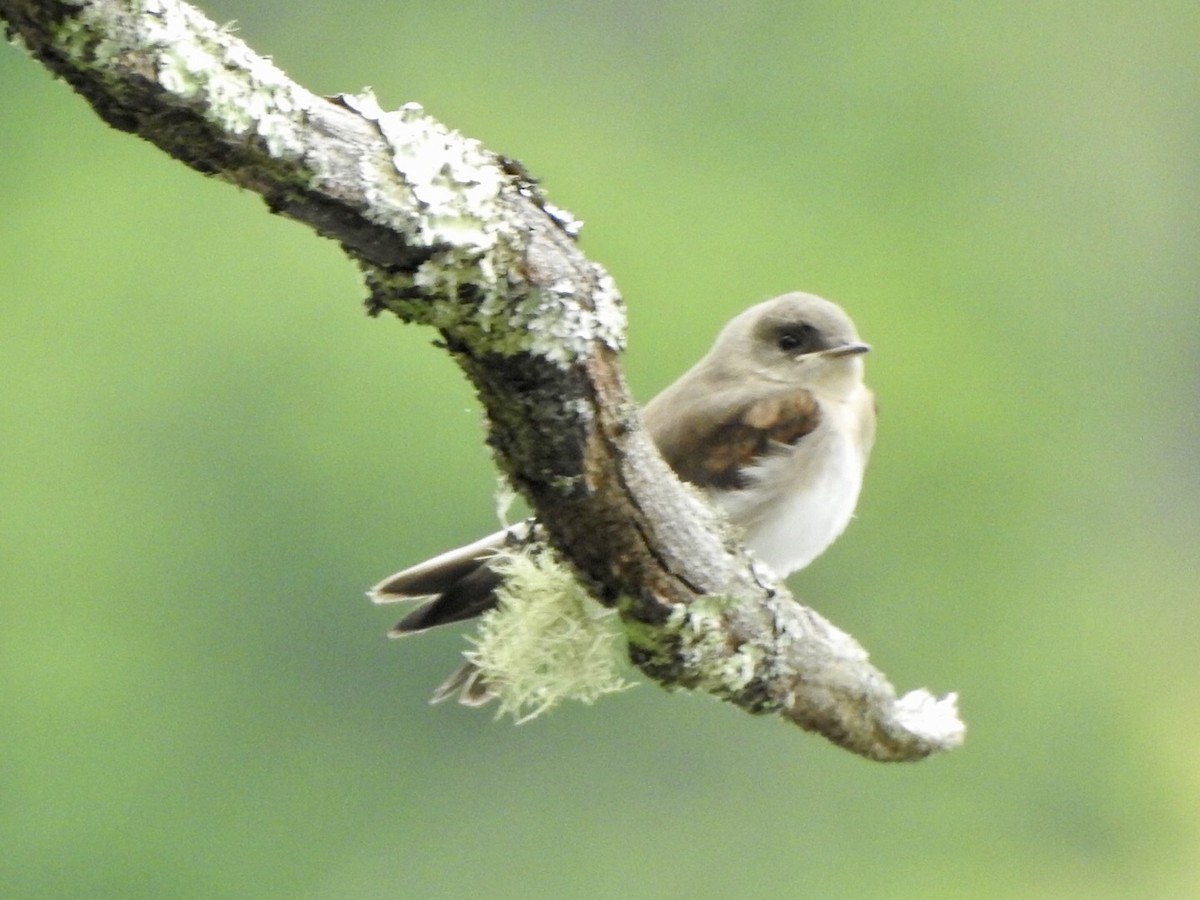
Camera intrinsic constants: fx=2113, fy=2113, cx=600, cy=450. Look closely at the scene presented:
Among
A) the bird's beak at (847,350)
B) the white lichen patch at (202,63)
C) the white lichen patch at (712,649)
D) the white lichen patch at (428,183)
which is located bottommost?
the white lichen patch at (202,63)

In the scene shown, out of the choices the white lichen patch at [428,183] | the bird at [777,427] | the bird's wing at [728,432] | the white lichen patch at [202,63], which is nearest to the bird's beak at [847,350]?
the bird at [777,427]

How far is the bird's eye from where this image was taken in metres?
3.35

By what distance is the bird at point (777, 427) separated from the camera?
120 inches

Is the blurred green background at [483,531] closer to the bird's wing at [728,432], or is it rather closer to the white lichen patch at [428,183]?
the bird's wing at [728,432]

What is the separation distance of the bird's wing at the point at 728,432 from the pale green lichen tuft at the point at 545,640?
2.14 feet

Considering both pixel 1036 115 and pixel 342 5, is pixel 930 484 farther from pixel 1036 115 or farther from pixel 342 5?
pixel 342 5

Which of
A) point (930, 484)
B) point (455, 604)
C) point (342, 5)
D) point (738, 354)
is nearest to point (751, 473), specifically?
point (738, 354)

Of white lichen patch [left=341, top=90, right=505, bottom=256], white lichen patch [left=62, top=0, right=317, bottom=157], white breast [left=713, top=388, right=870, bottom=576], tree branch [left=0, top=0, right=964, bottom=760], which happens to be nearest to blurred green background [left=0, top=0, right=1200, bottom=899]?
white breast [left=713, top=388, right=870, bottom=576]

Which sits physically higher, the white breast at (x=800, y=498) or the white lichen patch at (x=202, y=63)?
the white breast at (x=800, y=498)

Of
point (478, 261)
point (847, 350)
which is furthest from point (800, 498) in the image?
point (478, 261)

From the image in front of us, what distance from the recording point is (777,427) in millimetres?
3168

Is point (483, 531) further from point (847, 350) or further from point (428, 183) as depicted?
point (428, 183)

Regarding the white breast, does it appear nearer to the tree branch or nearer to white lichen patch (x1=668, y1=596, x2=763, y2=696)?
white lichen patch (x1=668, y1=596, x2=763, y2=696)

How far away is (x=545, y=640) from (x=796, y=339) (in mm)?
1179
